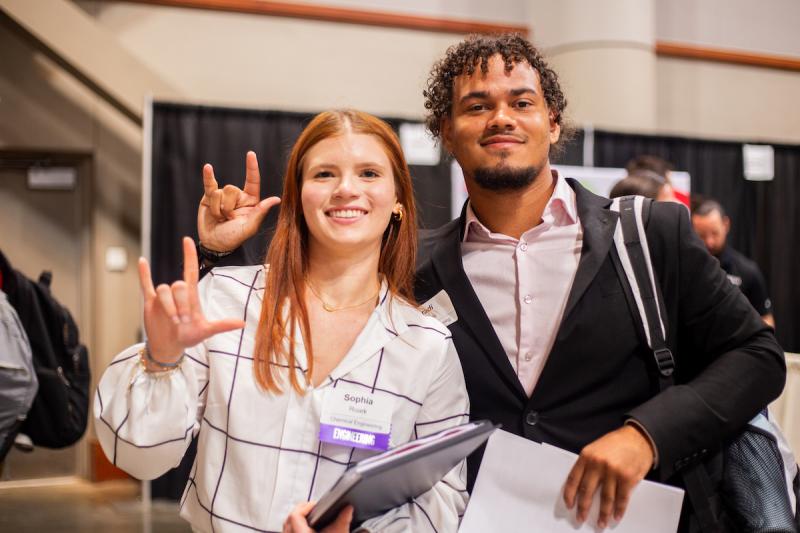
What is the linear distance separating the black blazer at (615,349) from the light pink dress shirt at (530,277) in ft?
0.18

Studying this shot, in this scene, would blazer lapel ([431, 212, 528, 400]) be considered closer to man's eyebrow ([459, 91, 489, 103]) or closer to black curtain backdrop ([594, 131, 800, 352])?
man's eyebrow ([459, 91, 489, 103])

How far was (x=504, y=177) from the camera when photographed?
1732 mm

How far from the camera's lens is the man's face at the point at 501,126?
1726 mm

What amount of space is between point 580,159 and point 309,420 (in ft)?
15.8

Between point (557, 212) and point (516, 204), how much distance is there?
0.33 ft

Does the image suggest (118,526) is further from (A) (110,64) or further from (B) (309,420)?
(B) (309,420)

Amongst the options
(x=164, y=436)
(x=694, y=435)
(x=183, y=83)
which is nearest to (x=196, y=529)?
(x=164, y=436)

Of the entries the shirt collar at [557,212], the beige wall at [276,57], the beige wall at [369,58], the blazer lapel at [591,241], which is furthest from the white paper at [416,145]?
the blazer lapel at [591,241]

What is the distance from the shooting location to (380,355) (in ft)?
4.98

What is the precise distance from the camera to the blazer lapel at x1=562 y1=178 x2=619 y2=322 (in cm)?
163

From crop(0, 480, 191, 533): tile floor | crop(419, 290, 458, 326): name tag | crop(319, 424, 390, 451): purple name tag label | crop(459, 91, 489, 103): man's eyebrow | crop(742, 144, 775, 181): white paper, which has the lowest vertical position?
crop(0, 480, 191, 533): tile floor

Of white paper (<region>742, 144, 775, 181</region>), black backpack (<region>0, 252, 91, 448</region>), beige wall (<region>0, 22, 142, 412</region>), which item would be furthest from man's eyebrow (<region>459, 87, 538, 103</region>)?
white paper (<region>742, 144, 775, 181</region>)

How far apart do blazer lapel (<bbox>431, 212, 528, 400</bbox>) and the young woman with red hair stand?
10cm

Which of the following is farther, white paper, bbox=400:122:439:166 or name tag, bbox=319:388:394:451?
white paper, bbox=400:122:439:166
